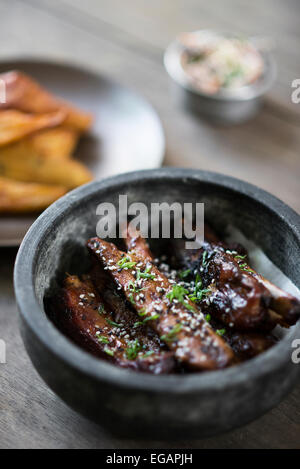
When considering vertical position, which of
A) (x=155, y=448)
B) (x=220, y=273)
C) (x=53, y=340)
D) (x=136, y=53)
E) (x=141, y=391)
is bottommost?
(x=155, y=448)

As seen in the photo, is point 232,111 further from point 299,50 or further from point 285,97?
point 299,50

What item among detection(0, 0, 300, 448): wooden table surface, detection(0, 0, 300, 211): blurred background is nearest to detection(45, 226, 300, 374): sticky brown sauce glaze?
detection(0, 0, 300, 448): wooden table surface

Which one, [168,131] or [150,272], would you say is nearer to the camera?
[150,272]

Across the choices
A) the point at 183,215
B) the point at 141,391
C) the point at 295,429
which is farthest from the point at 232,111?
the point at 141,391

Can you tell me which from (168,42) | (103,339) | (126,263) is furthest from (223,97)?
(103,339)

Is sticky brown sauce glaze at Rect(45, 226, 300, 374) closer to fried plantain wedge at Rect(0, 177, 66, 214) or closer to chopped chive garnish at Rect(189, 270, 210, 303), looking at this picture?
chopped chive garnish at Rect(189, 270, 210, 303)

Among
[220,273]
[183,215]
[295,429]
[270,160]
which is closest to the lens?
[220,273]

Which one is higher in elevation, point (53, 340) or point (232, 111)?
point (232, 111)
